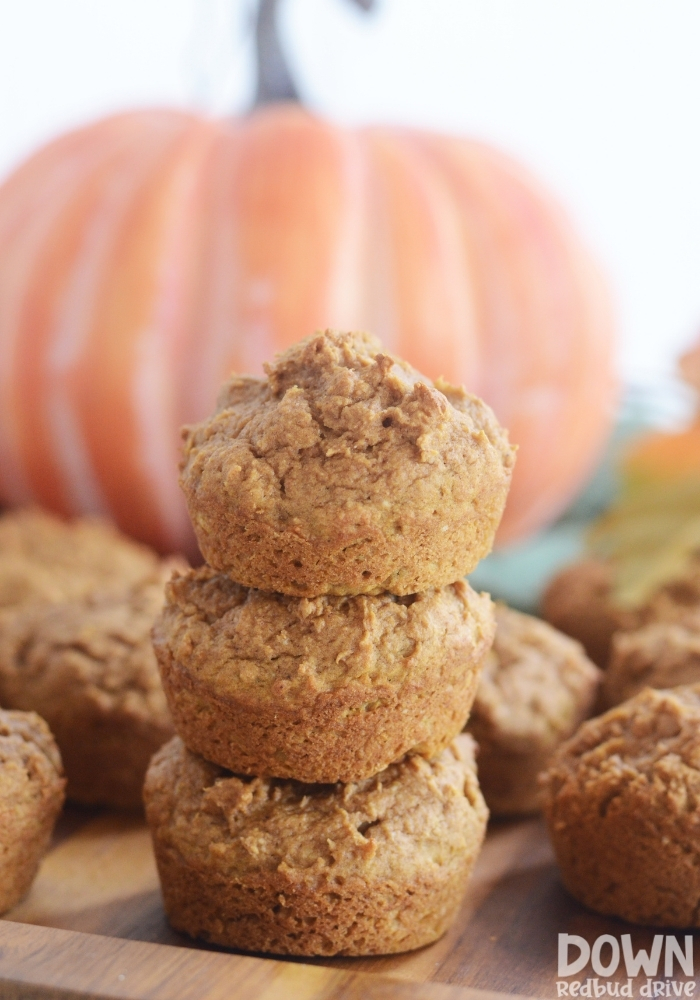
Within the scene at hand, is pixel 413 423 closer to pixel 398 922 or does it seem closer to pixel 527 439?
pixel 398 922

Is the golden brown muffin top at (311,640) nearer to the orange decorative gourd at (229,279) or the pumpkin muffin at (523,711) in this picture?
the pumpkin muffin at (523,711)

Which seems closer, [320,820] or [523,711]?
[320,820]

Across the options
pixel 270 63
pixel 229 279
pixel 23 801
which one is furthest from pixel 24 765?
pixel 270 63

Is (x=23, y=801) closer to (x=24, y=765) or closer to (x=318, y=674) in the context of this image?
(x=24, y=765)

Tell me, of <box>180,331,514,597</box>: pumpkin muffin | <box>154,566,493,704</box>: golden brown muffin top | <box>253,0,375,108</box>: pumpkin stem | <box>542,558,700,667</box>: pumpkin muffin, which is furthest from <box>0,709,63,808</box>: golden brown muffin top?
<box>253,0,375,108</box>: pumpkin stem

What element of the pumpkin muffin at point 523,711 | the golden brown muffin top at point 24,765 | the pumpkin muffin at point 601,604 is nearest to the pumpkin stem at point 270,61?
the pumpkin muffin at point 601,604

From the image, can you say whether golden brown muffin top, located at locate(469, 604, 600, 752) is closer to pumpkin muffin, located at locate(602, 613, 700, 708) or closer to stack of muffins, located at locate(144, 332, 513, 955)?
pumpkin muffin, located at locate(602, 613, 700, 708)
